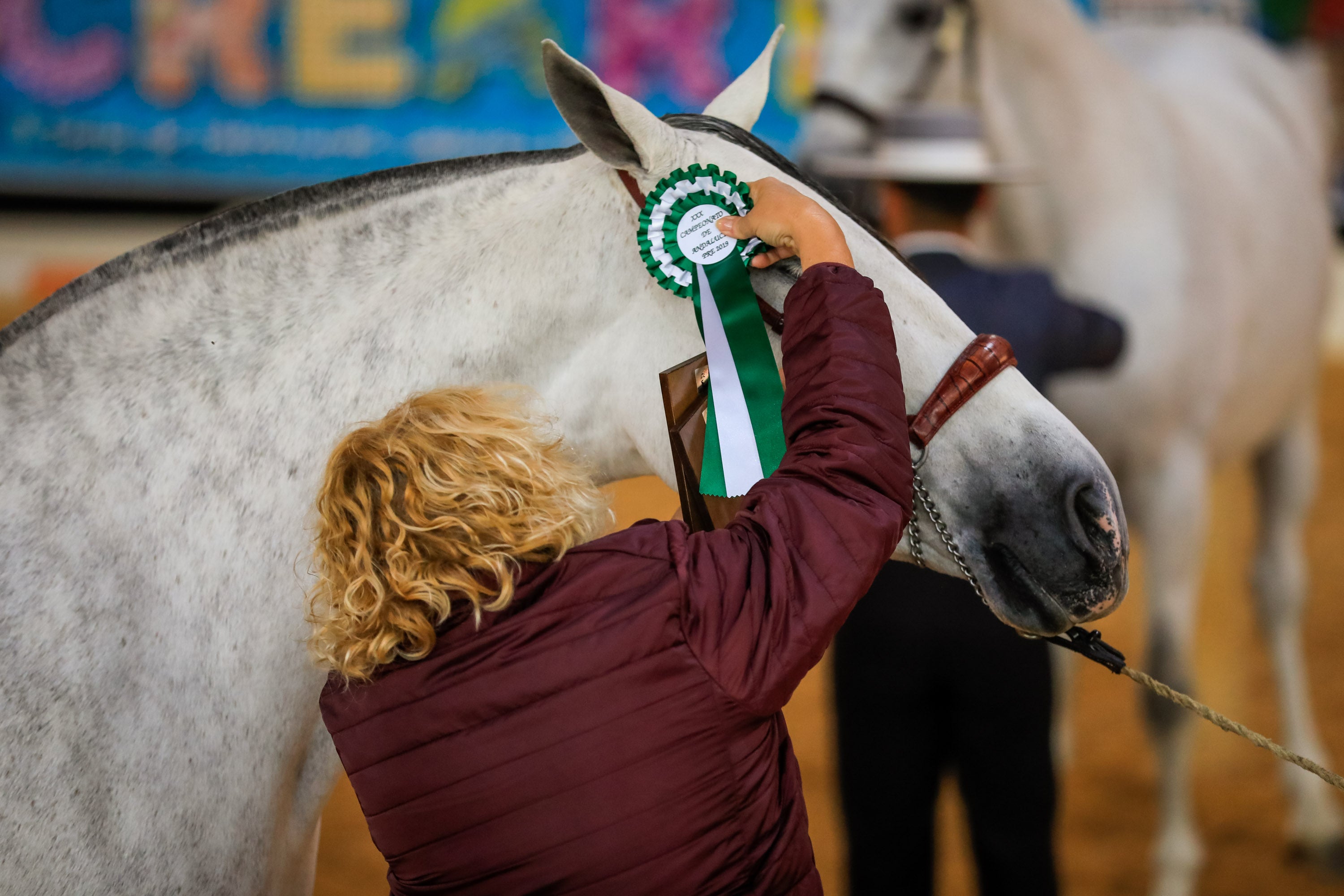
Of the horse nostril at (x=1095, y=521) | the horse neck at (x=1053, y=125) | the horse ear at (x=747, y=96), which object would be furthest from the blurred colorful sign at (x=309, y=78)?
the horse nostril at (x=1095, y=521)

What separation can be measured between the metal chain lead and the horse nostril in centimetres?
13

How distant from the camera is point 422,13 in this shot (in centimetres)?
1016

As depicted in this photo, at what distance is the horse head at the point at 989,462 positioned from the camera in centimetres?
127

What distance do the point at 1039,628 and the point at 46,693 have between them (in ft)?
3.83

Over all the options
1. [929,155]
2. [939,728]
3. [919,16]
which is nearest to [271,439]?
[939,728]

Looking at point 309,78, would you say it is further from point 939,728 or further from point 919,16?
point 939,728

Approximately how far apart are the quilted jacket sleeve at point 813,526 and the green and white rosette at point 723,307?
18cm

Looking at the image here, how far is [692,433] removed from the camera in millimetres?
1359

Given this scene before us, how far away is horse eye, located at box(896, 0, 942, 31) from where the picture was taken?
3.29 metres

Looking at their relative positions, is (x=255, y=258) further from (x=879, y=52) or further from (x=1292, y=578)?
(x=1292, y=578)

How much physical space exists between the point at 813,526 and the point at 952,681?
1.37m

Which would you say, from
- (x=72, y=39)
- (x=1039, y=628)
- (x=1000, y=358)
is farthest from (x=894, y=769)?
(x=72, y=39)

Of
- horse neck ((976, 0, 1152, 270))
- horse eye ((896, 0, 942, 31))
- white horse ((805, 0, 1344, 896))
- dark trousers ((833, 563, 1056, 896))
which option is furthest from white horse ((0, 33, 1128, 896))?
horse eye ((896, 0, 942, 31))

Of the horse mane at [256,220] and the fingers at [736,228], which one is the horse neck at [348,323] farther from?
the fingers at [736,228]
